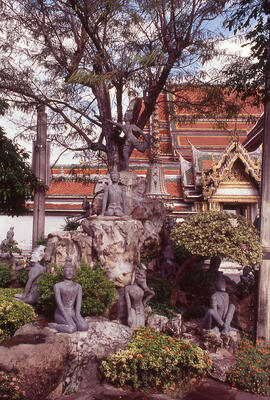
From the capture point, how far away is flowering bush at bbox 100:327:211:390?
207 inches

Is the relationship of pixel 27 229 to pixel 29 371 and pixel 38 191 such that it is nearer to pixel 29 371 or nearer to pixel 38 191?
pixel 38 191

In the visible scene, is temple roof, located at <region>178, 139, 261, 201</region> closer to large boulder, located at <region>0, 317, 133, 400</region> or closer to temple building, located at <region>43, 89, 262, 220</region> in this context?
temple building, located at <region>43, 89, 262, 220</region>

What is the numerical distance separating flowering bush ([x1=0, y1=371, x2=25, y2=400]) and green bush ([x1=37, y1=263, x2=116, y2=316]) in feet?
7.59

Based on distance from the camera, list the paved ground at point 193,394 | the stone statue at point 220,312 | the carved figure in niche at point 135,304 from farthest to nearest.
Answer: the stone statue at point 220,312 → the carved figure in niche at point 135,304 → the paved ground at point 193,394

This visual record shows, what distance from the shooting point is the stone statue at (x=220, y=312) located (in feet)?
22.8

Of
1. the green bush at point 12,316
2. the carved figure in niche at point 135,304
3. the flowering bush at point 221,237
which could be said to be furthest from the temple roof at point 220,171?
the green bush at point 12,316

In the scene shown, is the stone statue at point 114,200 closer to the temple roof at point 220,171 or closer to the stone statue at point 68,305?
the stone statue at point 68,305

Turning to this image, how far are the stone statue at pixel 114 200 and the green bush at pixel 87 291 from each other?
5.32 feet

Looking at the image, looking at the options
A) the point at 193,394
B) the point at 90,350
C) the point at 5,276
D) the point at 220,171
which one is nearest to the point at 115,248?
the point at 90,350

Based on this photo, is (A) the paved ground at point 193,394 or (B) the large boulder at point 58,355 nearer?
(B) the large boulder at point 58,355

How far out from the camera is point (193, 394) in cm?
534

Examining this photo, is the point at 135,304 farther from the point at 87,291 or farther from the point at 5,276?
the point at 5,276

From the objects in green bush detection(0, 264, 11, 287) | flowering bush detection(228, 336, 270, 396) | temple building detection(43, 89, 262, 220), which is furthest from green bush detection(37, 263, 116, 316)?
temple building detection(43, 89, 262, 220)

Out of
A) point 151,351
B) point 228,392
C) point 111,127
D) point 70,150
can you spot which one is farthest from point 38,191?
point 228,392
